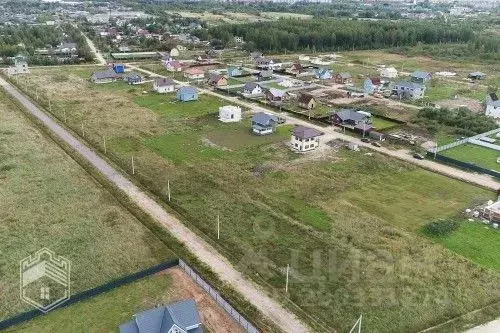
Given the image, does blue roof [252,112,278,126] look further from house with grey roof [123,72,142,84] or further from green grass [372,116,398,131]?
house with grey roof [123,72,142,84]

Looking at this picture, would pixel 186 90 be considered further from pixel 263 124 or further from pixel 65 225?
pixel 65 225

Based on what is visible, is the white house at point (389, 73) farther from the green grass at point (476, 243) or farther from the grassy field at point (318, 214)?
the green grass at point (476, 243)

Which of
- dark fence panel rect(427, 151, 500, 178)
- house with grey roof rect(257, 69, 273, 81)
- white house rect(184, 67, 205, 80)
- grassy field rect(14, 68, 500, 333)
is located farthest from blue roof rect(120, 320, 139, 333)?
house with grey roof rect(257, 69, 273, 81)

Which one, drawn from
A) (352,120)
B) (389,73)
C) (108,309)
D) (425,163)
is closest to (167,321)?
(108,309)

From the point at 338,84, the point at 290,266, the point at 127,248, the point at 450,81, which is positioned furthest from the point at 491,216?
the point at 450,81

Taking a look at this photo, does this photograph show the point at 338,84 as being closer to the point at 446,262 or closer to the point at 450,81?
the point at 450,81

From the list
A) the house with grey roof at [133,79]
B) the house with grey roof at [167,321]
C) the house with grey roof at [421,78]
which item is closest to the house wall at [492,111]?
the house with grey roof at [421,78]
